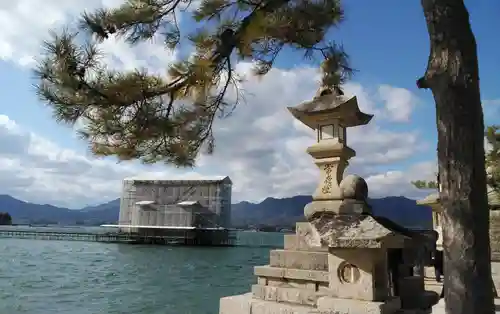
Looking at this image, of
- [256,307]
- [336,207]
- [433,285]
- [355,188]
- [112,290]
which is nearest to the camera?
[355,188]

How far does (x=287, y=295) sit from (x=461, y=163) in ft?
11.3

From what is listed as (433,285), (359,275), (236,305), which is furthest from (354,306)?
(433,285)

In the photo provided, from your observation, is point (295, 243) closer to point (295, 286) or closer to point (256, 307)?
point (295, 286)

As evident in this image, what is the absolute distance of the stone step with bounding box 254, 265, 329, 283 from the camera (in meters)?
5.21

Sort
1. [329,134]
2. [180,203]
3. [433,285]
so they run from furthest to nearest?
1. [180,203]
2. [433,285]
3. [329,134]

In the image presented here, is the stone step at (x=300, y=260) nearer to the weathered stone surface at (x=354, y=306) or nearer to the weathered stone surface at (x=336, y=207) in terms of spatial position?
the weathered stone surface at (x=336, y=207)

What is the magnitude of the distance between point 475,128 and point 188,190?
167ft

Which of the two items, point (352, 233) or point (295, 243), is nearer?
point (352, 233)

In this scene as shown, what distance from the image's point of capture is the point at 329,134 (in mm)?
6293

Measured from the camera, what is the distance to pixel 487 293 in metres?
2.49

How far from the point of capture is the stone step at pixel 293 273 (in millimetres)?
5211

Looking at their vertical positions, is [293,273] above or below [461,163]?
below

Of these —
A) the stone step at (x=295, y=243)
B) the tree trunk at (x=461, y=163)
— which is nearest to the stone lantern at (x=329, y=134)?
the stone step at (x=295, y=243)

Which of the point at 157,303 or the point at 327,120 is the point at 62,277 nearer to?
the point at 157,303
